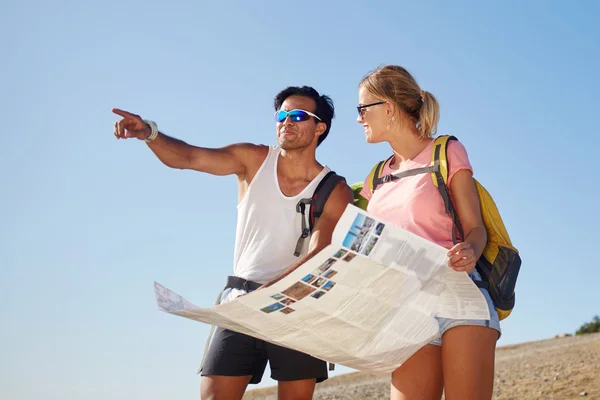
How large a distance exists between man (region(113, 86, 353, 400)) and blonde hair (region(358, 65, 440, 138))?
812 millimetres

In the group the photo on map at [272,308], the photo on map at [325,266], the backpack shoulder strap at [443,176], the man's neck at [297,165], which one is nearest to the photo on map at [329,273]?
the photo on map at [325,266]

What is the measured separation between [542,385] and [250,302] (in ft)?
24.4

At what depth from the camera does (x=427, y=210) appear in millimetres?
3160

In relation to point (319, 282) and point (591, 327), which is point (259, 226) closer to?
point (319, 282)

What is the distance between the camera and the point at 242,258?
417 cm

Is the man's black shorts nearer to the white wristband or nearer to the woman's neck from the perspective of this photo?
the white wristband

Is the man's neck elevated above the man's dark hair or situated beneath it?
situated beneath

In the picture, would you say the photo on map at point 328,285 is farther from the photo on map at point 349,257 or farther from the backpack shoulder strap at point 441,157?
the backpack shoulder strap at point 441,157

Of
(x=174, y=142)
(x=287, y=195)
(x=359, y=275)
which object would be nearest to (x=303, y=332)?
(x=359, y=275)

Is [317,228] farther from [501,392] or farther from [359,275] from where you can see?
[501,392]

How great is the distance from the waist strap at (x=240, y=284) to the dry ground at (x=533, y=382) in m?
5.58

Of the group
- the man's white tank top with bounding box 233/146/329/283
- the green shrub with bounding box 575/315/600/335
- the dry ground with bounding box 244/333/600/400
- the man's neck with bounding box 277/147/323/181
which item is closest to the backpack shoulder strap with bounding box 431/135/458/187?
the man's white tank top with bounding box 233/146/329/283

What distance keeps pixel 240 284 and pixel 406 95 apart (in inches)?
59.7

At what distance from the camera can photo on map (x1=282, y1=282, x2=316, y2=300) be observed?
114 inches
